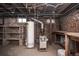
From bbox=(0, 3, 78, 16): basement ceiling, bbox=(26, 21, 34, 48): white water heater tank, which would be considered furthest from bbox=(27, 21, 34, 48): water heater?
bbox=(0, 3, 78, 16): basement ceiling

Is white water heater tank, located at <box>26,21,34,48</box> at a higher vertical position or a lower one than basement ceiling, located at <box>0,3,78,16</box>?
lower

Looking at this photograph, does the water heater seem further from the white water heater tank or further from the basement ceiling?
the basement ceiling

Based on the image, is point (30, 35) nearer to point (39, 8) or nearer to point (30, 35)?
point (30, 35)

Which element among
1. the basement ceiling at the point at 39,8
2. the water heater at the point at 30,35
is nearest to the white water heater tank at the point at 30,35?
the water heater at the point at 30,35

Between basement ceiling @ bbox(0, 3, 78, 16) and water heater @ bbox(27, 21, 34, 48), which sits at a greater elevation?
basement ceiling @ bbox(0, 3, 78, 16)

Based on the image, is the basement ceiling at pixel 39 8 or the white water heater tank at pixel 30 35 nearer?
the basement ceiling at pixel 39 8

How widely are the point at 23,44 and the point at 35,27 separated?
0.99m

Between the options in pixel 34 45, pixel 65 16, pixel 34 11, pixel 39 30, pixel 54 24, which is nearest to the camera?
pixel 65 16

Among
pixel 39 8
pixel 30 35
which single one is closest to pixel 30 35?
pixel 30 35

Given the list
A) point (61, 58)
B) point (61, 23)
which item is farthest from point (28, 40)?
point (61, 58)

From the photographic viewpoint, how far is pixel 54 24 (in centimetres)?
538

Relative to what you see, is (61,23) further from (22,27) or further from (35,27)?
(22,27)

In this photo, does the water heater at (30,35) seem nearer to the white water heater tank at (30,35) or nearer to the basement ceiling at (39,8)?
the white water heater tank at (30,35)

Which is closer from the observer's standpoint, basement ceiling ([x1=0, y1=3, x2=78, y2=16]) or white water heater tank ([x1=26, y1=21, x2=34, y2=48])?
basement ceiling ([x1=0, y1=3, x2=78, y2=16])
